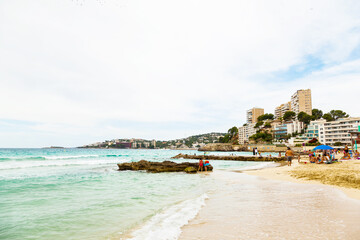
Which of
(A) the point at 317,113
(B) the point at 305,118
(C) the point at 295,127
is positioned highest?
(A) the point at 317,113

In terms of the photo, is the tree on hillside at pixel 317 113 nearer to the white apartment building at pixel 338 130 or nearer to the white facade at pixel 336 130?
the white facade at pixel 336 130

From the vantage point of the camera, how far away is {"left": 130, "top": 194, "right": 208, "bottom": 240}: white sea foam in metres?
5.04

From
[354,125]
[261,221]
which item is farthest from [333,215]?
[354,125]

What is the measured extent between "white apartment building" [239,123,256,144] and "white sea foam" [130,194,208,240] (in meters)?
159

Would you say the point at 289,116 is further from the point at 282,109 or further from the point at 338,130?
the point at 338,130

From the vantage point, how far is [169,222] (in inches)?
237

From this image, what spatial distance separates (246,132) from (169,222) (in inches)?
6659

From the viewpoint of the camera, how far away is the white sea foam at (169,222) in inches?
199

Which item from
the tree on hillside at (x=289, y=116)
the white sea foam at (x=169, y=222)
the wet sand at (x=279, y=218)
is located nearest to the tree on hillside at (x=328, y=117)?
the tree on hillside at (x=289, y=116)

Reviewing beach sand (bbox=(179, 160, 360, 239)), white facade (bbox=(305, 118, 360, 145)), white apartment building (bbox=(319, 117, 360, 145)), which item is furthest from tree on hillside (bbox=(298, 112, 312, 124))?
beach sand (bbox=(179, 160, 360, 239))

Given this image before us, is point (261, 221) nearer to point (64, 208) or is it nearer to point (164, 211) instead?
point (164, 211)

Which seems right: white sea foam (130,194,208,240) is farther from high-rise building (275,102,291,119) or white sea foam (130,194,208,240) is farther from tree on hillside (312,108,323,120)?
high-rise building (275,102,291,119)

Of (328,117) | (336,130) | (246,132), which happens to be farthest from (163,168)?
(246,132)

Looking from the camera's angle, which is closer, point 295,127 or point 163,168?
point 163,168
